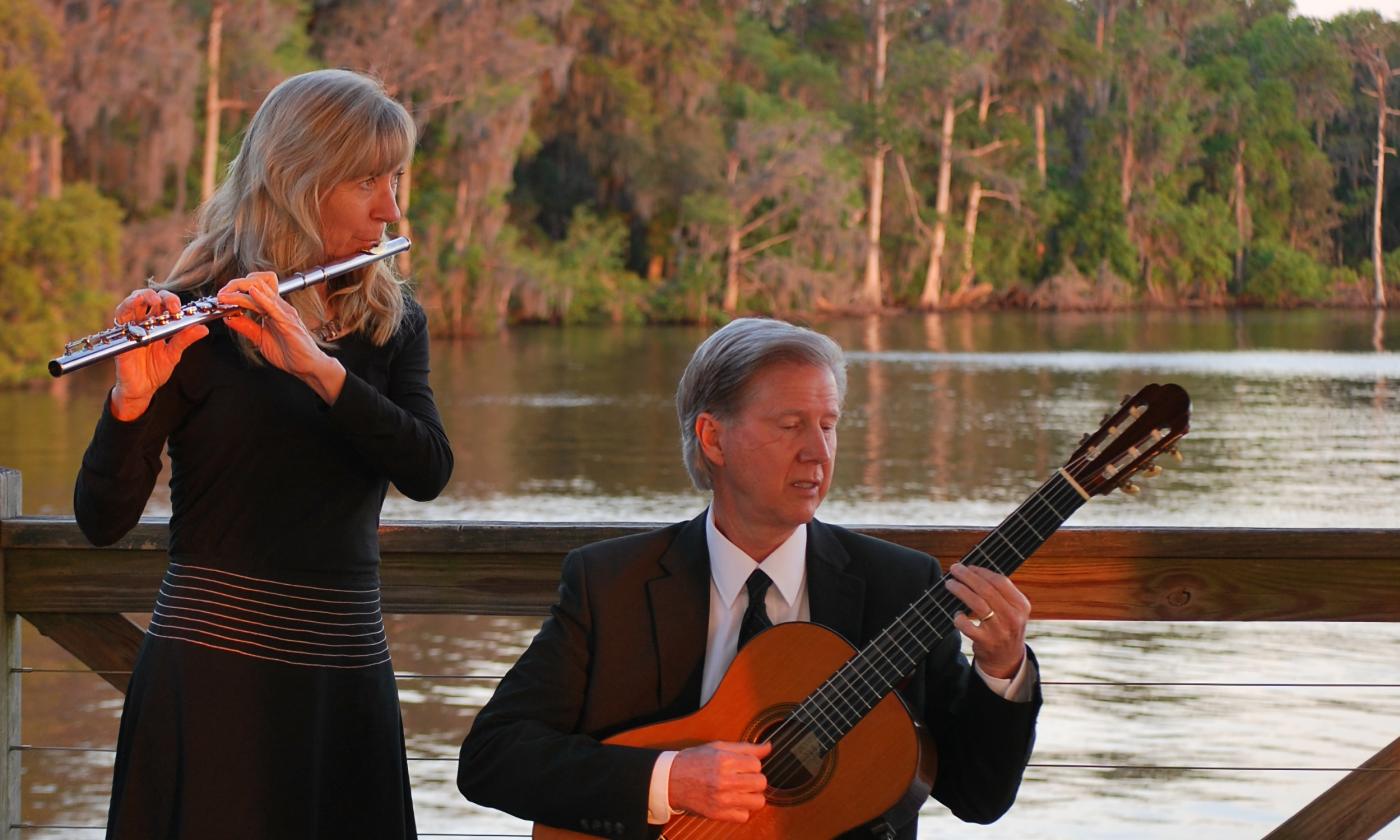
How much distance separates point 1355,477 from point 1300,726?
1219 cm

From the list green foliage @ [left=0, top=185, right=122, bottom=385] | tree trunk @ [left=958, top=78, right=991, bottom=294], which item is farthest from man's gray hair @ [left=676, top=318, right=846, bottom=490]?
tree trunk @ [left=958, top=78, right=991, bottom=294]

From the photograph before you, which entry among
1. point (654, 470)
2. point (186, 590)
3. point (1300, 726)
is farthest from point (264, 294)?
point (654, 470)

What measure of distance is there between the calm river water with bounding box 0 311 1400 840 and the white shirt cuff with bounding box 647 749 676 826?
0.70 metres

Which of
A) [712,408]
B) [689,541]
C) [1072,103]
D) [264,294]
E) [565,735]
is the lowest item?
[565,735]

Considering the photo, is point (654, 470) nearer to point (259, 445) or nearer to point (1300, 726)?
point (1300, 726)

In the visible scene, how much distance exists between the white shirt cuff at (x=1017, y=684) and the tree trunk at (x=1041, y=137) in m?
53.2

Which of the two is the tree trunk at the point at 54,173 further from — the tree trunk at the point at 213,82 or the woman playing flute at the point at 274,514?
the woman playing flute at the point at 274,514

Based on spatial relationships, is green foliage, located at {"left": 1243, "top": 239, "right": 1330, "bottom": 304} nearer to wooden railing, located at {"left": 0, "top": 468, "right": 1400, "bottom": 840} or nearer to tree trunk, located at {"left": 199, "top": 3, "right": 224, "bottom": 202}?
tree trunk, located at {"left": 199, "top": 3, "right": 224, "bottom": 202}

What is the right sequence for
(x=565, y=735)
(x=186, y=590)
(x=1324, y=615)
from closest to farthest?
(x=565, y=735) < (x=186, y=590) < (x=1324, y=615)

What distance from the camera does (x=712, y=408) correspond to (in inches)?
85.7

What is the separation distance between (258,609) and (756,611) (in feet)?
2.05

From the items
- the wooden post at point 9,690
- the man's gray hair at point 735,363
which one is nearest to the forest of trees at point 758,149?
the wooden post at point 9,690

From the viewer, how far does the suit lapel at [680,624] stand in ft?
7.09

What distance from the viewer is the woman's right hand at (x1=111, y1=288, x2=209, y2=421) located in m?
2.23
